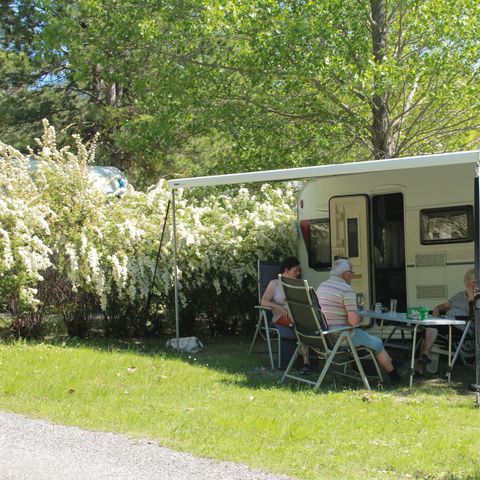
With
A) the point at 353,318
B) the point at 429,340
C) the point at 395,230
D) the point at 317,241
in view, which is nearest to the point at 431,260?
the point at 395,230

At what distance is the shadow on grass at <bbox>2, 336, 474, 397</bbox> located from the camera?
7859 mm

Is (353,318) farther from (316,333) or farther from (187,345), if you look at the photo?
(187,345)

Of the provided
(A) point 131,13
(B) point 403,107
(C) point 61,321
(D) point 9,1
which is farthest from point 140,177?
(C) point 61,321

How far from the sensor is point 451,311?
8.91 metres

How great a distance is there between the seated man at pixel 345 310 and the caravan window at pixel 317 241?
311 cm

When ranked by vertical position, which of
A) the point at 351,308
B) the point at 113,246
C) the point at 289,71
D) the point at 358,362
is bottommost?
the point at 358,362

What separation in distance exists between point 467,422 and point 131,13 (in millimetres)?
10786

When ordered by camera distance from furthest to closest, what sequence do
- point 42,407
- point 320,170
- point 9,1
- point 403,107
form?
point 9,1 < point 403,107 < point 320,170 < point 42,407

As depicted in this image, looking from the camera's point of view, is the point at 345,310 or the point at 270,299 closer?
the point at 345,310

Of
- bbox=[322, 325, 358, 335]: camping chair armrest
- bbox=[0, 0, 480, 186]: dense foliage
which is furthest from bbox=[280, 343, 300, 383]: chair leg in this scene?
bbox=[0, 0, 480, 186]: dense foliage

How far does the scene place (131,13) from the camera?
48.7 ft

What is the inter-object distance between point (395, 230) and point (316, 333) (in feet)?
11.1

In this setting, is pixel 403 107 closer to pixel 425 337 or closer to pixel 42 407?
pixel 425 337

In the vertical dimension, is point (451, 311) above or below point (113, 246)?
below
